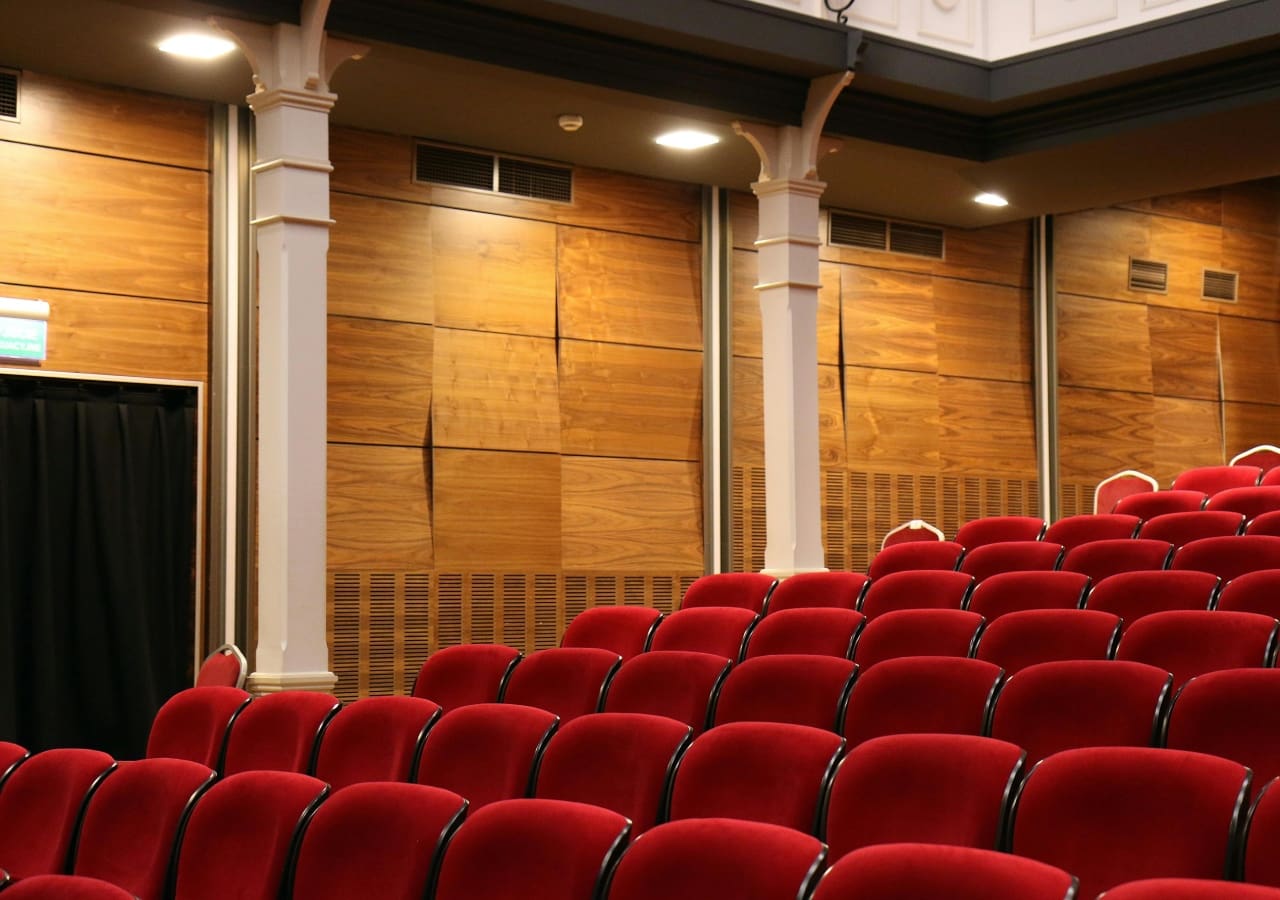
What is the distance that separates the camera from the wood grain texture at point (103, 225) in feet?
18.4

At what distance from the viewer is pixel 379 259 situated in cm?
645

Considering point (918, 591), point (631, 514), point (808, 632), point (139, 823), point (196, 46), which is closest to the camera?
point (139, 823)

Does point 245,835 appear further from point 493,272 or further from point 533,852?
point 493,272

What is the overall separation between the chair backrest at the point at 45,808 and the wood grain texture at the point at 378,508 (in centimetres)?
318

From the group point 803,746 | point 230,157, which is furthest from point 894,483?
point 803,746

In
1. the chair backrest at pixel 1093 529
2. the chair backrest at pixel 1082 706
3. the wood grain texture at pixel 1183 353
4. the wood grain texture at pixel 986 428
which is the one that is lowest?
the chair backrest at pixel 1082 706

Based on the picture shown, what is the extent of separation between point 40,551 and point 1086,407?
5473 millimetres

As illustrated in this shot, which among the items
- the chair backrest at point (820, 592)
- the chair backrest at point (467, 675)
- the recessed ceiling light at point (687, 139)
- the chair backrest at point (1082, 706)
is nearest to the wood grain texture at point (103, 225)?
the recessed ceiling light at point (687, 139)

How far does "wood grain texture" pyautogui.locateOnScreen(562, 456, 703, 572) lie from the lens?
6.92m

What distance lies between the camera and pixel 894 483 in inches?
313

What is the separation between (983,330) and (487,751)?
233 inches

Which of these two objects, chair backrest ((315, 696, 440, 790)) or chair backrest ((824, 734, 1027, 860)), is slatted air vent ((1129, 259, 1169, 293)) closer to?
chair backrest ((315, 696, 440, 790))

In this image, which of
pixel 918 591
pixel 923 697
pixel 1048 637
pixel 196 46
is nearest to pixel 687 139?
pixel 196 46

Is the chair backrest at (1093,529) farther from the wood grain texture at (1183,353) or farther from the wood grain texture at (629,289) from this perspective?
the wood grain texture at (1183,353)
